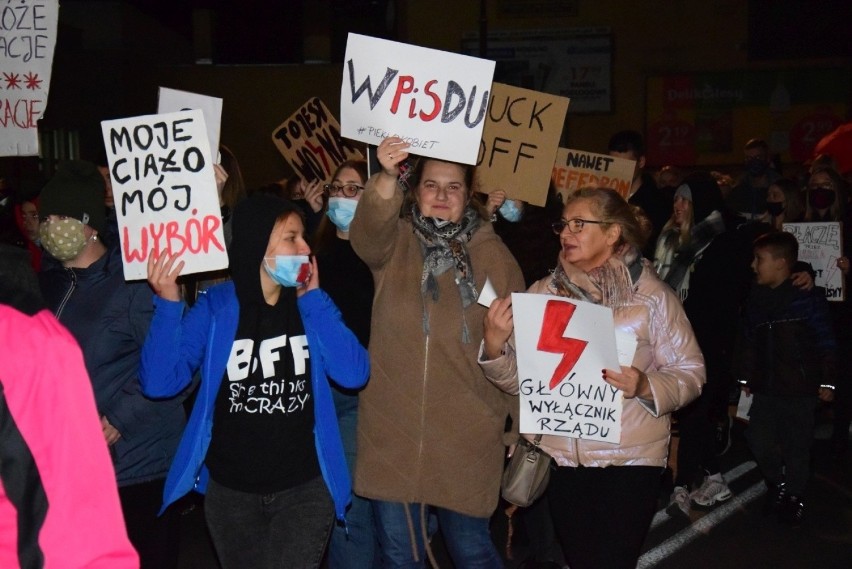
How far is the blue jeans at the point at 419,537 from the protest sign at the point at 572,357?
67 centimetres

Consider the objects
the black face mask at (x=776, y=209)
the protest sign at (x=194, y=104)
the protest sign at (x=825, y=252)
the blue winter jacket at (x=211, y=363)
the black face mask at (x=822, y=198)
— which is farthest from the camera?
the black face mask at (x=776, y=209)

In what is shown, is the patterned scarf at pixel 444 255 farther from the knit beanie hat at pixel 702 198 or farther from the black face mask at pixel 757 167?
the black face mask at pixel 757 167

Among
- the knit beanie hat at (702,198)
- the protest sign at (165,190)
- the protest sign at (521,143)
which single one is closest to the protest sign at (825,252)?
the knit beanie hat at (702,198)

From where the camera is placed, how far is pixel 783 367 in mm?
7520

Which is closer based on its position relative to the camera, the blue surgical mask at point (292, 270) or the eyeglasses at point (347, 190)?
the blue surgical mask at point (292, 270)

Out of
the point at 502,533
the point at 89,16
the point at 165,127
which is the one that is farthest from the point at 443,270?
the point at 89,16

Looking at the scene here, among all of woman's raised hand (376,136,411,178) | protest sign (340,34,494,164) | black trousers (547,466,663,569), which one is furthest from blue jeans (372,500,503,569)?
protest sign (340,34,494,164)

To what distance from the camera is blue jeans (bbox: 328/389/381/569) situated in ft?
16.7

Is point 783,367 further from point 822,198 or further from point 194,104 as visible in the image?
point 194,104

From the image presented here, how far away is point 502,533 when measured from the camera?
730 centimetres

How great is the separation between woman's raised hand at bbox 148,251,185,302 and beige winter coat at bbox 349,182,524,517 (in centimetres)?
77

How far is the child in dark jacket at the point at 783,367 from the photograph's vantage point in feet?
24.4

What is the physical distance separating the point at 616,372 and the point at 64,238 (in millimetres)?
2261

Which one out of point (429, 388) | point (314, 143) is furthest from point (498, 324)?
point (314, 143)
